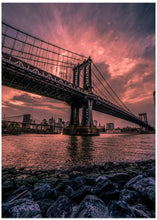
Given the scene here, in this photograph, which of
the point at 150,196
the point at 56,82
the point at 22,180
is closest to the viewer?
the point at 150,196

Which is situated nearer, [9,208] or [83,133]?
[9,208]

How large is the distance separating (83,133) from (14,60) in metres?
24.1

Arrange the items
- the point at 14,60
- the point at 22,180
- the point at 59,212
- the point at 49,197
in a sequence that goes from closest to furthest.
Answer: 1. the point at 59,212
2. the point at 49,197
3. the point at 22,180
4. the point at 14,60

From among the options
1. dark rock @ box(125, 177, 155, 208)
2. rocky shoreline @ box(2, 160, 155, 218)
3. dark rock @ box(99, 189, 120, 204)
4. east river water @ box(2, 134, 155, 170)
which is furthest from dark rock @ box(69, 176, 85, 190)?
east river water @ box(2, 134, 155, 170)

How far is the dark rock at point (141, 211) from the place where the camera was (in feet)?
4.58

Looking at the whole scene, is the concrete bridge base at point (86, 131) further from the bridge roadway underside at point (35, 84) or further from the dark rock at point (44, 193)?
the dark rock at point (44, 193)

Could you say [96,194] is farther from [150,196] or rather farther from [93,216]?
[150,196]

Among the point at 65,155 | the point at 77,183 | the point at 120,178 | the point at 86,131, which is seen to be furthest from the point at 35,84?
the point at 120,178

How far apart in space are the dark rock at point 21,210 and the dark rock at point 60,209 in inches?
6.0

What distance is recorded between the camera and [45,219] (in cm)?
133

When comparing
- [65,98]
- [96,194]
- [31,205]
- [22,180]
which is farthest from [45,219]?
[65,98]

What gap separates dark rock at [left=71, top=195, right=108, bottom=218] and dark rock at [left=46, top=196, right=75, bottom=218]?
0.32ft

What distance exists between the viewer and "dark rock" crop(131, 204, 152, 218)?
4.58ft

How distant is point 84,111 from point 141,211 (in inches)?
1264
